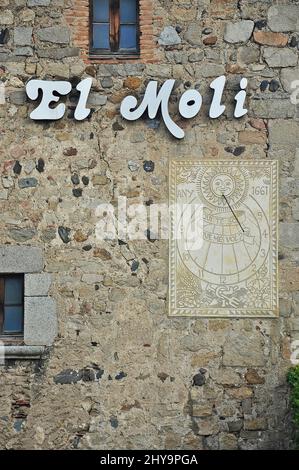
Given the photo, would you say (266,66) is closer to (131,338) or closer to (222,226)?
(222,226)

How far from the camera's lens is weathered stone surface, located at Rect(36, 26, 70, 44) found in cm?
1380

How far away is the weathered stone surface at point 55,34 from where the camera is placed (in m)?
13.8

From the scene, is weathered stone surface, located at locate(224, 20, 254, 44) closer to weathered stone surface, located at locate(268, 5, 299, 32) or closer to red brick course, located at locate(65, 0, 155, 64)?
weathered stone surface, located at locate(268, 5, 299, 32)

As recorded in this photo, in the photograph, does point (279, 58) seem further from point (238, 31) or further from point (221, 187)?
point (221, 187)

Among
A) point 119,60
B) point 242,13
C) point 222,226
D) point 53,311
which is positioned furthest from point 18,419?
point 242,13

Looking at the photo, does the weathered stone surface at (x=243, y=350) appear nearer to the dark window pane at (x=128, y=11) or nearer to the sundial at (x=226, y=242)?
the sundial at (x=226, y=242)

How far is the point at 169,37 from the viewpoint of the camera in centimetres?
1380

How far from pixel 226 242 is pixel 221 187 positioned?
2.06 feet

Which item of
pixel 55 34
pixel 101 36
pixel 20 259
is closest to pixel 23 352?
pixel 20 259

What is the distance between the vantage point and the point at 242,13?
13844 millimetres

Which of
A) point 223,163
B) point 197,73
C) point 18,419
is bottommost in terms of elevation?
point 18,419

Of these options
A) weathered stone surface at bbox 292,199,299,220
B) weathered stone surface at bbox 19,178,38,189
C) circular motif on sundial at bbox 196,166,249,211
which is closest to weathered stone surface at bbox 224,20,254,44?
circular motif on sundial at bbox 196,166,249,211

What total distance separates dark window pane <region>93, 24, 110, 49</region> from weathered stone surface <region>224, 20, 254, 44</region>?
1.37 meters

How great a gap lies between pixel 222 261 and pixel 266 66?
7.52ft
